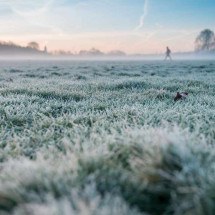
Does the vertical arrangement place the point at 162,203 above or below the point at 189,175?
below

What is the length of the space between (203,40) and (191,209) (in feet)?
518

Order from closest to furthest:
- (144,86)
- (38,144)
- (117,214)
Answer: (117,214)
(38,144)
(144,86)

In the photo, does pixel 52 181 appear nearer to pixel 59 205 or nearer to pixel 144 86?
pixel 59 205

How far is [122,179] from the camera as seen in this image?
3248mm

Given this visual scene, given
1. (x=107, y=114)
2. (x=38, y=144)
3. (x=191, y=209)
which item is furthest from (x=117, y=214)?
(x=107, y=114)

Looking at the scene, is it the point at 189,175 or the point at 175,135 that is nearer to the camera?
the point at 189,175

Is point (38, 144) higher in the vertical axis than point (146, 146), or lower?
lower

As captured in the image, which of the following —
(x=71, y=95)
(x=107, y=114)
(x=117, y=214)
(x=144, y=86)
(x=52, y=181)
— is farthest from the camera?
(x=144, y=86)

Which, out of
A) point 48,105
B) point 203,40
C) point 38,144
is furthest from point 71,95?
point 203,40

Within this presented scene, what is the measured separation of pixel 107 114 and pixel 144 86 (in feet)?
21.9

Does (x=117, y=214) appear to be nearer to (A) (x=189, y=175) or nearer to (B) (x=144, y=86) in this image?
(A) (x=189, y=175)

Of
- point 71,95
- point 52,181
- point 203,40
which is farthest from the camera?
point 203,40

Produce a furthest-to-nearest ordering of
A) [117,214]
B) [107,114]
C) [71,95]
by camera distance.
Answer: [71,95]
[107,114]
[117,214]

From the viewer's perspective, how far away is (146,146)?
11.9ft
